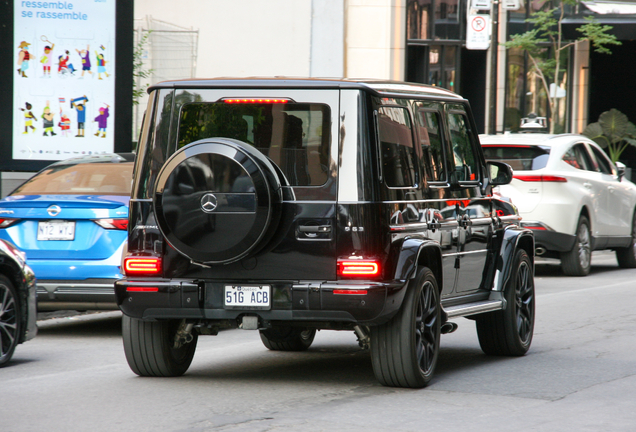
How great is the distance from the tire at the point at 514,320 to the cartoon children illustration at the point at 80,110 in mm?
7454

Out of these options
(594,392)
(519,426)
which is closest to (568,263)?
(594,392)

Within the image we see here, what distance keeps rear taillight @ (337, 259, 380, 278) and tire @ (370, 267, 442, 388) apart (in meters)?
0.36

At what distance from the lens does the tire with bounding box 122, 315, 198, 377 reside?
21.4 feet

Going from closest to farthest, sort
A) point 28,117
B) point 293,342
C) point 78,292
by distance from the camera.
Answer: point 293,342, point 78,292, point 28,117

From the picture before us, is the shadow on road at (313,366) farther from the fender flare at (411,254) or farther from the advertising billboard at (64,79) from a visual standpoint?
the advertising billboard at (64,79)

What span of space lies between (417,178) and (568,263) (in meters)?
8.64

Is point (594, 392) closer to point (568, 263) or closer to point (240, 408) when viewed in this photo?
point (240, 408)

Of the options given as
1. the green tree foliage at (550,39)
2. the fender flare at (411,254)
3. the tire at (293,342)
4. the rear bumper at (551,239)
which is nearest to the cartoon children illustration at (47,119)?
the tire at (293,342)

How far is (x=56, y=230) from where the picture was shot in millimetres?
8758

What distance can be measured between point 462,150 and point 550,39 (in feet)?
71.6

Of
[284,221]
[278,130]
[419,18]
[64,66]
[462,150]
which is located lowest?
[284,221]

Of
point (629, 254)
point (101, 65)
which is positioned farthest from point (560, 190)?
point (101, 65)

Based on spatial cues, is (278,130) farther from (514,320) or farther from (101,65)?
(101,65)

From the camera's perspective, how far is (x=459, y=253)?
721 cm
